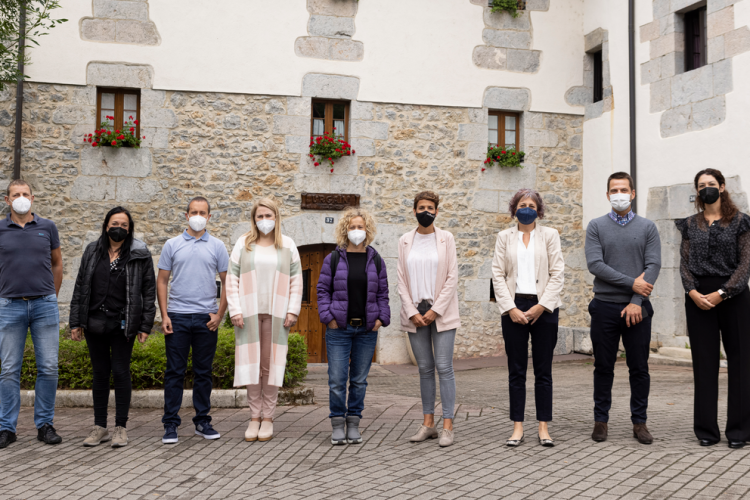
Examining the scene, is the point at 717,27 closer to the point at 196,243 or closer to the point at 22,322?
the point at 196,243

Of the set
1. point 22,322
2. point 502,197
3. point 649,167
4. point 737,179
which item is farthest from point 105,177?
point 737,179

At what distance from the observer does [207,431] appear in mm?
5121

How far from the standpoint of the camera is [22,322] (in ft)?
16.4

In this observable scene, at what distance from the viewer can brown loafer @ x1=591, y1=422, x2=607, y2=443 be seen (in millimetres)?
4891

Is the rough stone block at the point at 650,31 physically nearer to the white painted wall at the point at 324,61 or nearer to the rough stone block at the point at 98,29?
the white painted wall at the point at 324,61

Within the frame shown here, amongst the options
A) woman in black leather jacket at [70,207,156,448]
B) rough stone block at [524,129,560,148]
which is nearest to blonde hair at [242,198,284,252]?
woman in black leather jacket at [70,207,156,448]

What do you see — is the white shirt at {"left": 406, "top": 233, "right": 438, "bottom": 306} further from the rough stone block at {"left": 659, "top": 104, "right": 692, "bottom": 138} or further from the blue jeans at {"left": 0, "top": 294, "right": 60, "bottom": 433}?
the rough stone block at {"left": 659, "top": 104, "right": 692, "bottom": 138}

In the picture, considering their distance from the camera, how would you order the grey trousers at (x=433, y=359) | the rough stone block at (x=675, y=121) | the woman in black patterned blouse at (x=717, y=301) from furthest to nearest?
the rough stone block at (x=675, y=121)
the grey trousers at (x=433, y=359)
the woman in black patterned blouse at (x=717, y=301)

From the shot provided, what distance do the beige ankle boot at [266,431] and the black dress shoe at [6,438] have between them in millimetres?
1791

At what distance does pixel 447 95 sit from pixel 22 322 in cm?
770

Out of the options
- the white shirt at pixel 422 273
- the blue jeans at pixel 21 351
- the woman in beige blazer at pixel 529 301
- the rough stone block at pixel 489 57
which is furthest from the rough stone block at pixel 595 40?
the blue jeans at pixel 21 351

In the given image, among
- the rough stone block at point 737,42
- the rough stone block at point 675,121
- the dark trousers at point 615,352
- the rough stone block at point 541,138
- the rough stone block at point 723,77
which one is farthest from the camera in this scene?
the rough stone block at point 541,138

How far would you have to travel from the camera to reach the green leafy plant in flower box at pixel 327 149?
1038 cm

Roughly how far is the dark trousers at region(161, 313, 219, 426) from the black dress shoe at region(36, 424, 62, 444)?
0.75 metres
